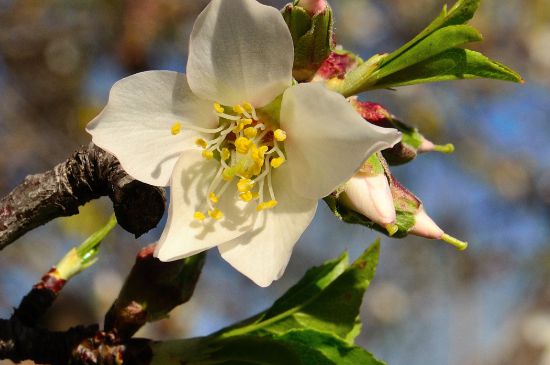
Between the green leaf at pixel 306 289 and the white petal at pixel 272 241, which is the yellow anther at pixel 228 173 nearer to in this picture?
the white petal at pixel 272 241

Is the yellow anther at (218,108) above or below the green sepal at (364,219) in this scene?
above

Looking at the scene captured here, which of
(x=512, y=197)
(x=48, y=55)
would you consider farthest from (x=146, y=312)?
(x=512, y=197)

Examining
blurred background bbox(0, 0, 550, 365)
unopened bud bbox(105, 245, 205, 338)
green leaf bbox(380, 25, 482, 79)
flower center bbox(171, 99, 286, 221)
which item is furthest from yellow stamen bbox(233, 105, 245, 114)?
blurred background bbox(0, 0, 550, 365)

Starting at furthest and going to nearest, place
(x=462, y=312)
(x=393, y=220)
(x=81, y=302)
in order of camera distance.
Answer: (x=462, y=312) < (x=81, y=302) < (x=393, y=220)

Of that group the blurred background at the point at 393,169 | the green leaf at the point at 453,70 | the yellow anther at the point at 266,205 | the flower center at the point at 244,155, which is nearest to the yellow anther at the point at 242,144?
the flower center at the point at 244,155

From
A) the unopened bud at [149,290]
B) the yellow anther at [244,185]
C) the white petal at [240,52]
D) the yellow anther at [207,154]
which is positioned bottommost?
the unopened bud at [149,290]

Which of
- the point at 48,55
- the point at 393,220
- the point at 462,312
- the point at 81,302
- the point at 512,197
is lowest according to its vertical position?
the point at 462,312

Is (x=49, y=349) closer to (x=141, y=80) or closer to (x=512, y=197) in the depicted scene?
(x=141, y=80)

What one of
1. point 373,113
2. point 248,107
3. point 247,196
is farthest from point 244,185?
point 373,113
